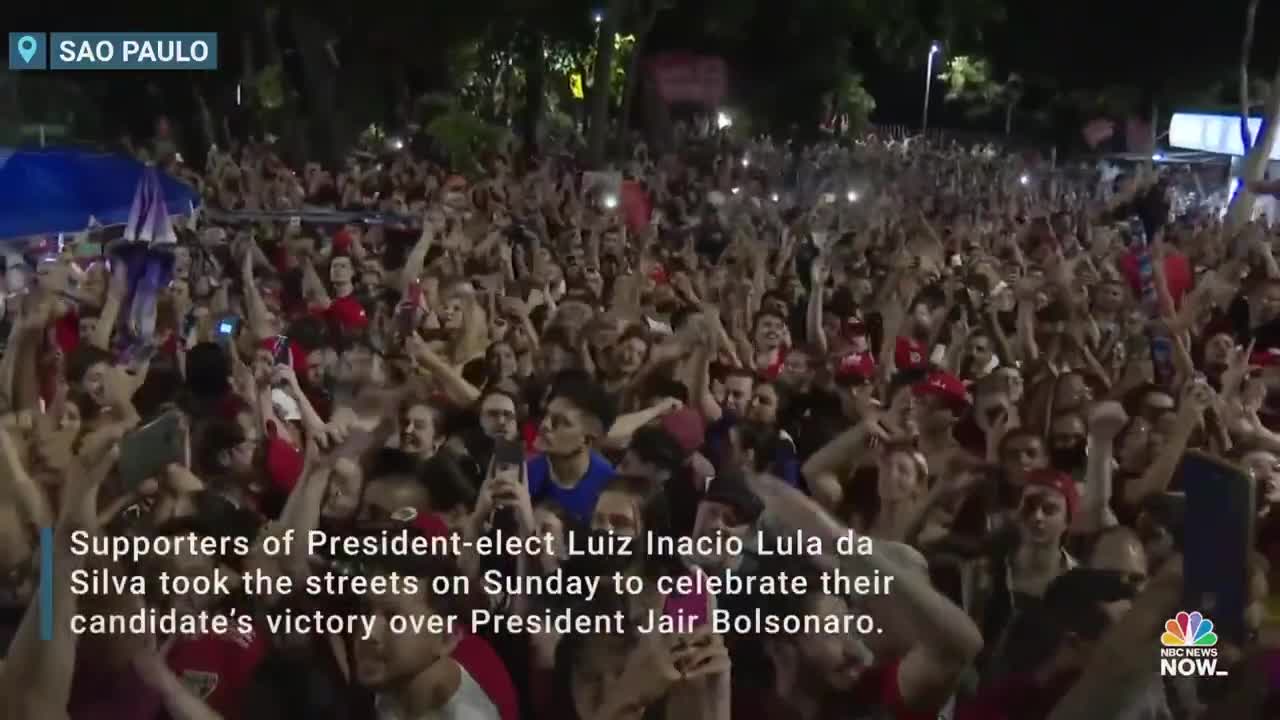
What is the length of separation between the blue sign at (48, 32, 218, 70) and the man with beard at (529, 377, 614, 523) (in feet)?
14.0

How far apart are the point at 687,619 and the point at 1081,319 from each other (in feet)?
14.7

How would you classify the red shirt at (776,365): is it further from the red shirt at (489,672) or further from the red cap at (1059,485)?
the red shirt at (489,672)

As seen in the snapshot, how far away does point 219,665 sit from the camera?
371 centimetres

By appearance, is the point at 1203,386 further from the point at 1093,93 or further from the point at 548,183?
the point at 1093,93

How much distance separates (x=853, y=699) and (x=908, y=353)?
367cm

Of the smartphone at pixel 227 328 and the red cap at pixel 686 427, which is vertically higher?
the smartphone at pixel 227 328

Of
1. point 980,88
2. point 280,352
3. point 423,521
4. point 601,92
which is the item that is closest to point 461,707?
point 423,521

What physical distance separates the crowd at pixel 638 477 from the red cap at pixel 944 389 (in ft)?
0.08

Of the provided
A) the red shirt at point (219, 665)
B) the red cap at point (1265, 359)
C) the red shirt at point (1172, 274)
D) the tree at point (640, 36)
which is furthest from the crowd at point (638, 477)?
the tree at point (640, 36)

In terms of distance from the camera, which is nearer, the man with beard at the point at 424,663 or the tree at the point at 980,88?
the man with beard at the point at 424,663

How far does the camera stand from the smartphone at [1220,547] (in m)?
3.38

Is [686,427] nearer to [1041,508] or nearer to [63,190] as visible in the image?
[1041,508]

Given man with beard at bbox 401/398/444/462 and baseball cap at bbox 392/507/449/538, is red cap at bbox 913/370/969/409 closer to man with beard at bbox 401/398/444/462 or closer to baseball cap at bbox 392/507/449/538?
man with beard at bbox 401/398/444/462

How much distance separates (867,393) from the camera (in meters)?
5.64
